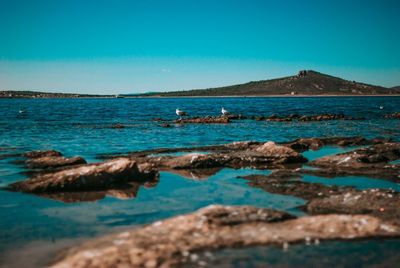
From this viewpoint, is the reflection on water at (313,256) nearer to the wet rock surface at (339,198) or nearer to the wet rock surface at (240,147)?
the wet rock surface at (339,198)

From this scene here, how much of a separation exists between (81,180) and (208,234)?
21.0 ft

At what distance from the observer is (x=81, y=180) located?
13.4 metres

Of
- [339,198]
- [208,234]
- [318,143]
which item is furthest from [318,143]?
[208,234]

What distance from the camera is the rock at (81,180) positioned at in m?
13.3

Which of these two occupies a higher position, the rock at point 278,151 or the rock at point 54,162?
the rock at point 278,151

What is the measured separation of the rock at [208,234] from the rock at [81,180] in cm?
466

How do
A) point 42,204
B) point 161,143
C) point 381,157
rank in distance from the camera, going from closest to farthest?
point 42,204 → point 381,157 → point 161,143

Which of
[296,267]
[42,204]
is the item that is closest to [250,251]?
[296,267]

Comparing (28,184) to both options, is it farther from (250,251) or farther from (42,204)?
(250,251)

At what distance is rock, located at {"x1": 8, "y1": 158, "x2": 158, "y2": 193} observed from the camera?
43.5 feet

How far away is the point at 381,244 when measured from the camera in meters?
8.16

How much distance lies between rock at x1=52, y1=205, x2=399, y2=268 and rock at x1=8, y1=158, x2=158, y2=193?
4660 mm

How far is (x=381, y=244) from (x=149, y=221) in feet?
17.3

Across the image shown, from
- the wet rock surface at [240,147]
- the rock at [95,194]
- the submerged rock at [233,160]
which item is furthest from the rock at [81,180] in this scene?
the wet rock surface at [240,147]
